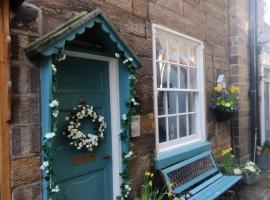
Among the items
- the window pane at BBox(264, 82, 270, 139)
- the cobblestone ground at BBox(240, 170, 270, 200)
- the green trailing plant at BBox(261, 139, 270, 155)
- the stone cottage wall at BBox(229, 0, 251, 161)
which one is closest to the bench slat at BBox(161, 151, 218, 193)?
the cobblestone ground at BBox(240, 170, 270, 200)

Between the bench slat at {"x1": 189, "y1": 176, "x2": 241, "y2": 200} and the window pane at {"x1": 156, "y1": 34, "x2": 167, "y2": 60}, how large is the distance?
6.60ft

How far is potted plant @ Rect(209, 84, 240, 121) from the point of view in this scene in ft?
17.2

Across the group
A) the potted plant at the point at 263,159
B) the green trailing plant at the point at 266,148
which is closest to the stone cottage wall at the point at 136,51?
the potted plant at the point at 263,159

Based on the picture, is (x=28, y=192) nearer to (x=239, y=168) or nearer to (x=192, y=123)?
(x=192, y=123)

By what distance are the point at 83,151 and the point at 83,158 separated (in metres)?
0.08

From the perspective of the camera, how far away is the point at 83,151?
2965 millimetres

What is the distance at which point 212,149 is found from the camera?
5.32 meters

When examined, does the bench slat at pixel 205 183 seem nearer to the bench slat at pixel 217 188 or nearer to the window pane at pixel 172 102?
the bench slat at pixel 217 188

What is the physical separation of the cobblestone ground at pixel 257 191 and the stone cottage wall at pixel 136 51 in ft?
2.68

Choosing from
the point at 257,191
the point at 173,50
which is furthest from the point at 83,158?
the point at 257,191

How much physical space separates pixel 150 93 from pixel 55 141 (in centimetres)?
155

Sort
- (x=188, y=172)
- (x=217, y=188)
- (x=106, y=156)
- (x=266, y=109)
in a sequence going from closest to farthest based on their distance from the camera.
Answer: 1. (x=106, y=156)
2. (x=217, y=188)
3. (x=188, y=172)
4. (x=266, y=109)

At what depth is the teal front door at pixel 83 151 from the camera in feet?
9.09

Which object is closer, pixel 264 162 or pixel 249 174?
pixel 249 174
